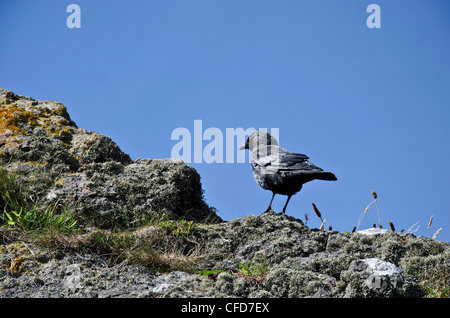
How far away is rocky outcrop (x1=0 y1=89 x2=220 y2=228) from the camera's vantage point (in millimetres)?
6039

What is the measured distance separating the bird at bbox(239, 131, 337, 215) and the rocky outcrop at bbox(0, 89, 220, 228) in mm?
1137

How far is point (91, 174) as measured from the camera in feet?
21.4

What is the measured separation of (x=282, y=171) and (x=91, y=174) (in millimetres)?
2945

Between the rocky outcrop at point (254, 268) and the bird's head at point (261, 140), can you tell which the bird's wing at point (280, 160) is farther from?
the rocky outcrop at point (254, 268)

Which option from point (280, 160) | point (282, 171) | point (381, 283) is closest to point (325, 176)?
point (282, 171)

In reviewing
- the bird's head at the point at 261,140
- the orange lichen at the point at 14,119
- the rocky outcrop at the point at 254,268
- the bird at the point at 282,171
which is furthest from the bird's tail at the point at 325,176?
the orange lichen at the point at 14,119

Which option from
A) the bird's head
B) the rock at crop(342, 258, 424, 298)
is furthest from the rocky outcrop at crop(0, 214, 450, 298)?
the bird's head

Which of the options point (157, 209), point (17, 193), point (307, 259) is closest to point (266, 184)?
point (157, 209)

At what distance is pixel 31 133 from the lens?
6992 millimetres

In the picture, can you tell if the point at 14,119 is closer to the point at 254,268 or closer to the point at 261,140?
the point at 261,140

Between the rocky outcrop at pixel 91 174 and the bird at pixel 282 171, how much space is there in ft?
3.73
